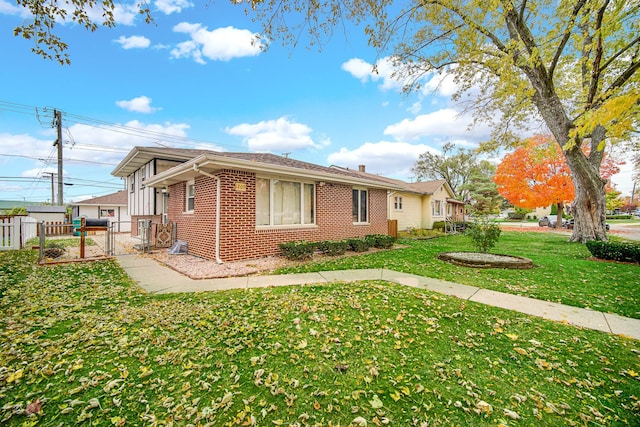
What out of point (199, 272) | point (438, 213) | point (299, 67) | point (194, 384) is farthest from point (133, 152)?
point (438, 213)

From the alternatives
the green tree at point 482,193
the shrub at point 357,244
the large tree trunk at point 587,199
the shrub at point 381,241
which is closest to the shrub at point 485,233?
the shrub at point 381,241

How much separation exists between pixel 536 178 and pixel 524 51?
54.9 ft

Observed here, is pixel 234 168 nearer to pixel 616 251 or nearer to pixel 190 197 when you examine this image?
pixel 190 197

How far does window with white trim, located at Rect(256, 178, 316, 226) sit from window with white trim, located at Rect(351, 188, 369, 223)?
2.54 meters

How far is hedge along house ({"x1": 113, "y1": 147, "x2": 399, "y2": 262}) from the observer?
7.49m

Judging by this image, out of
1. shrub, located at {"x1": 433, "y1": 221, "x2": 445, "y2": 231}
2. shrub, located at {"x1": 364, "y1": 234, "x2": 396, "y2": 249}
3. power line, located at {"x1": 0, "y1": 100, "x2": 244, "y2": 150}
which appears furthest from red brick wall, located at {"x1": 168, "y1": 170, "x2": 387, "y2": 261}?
shrub, located at {"x1": 433, "y1": 221, "x2": 445, "y2": 231}

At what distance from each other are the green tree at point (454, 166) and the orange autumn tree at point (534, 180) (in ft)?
47.4

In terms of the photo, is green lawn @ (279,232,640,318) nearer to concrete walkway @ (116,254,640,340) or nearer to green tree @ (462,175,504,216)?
concrete walkway @ (116,254,640,340)

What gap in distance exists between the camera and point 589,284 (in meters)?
5.76

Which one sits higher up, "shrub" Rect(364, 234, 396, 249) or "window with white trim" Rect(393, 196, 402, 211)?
"window with white trim" Rect(393, 196, 402, 211)

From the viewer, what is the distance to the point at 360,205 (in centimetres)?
1202

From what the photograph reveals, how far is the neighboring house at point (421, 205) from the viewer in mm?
18859

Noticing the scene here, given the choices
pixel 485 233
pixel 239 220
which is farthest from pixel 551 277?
pixel 239 220

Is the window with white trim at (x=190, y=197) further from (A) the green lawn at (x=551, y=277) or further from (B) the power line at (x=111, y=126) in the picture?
(B) the power line at (x=111, y=126)
